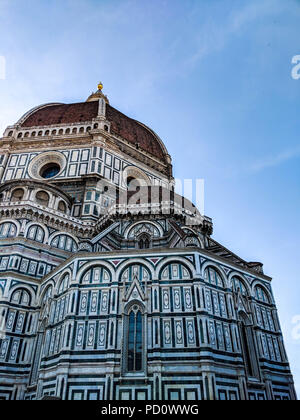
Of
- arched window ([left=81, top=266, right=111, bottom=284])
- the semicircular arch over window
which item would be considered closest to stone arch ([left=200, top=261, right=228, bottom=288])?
the semicircular arch over window

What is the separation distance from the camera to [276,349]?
17.5m

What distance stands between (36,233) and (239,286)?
45.6 ft

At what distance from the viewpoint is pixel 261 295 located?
1905 centimetres

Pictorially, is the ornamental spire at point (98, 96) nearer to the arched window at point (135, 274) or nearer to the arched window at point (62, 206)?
the arched window at point (62, 206)

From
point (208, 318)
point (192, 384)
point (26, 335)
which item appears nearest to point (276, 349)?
point (208, 318)

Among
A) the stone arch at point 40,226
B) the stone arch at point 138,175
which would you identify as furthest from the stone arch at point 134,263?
the stone arch at point 138,175

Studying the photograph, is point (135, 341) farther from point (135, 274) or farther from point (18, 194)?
point (18, 194)

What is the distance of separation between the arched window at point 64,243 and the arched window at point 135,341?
9218 millimetres

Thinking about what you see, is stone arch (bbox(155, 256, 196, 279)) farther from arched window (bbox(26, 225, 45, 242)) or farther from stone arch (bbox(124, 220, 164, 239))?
arched window (bbox(26, 225, 45, 242))

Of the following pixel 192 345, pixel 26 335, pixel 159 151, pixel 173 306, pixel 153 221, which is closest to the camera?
pixel 192 345

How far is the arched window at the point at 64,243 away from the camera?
22.7 metres

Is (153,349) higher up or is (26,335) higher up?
(26,335)

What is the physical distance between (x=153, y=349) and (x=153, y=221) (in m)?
9.73

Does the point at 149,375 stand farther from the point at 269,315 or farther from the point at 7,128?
the point at 7,128
